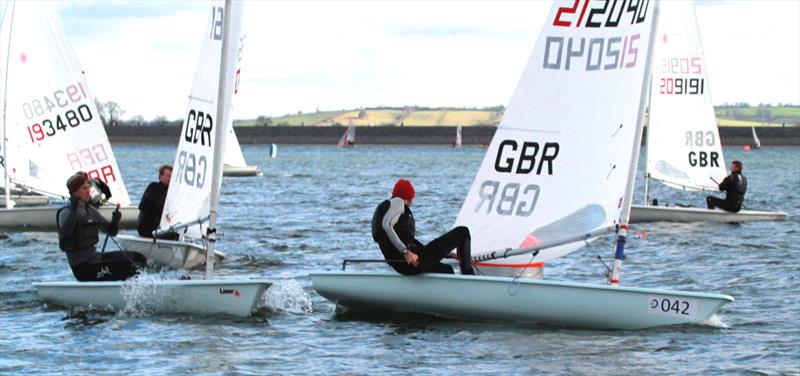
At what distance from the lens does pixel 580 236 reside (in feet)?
35.2

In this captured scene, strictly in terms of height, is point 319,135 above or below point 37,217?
above

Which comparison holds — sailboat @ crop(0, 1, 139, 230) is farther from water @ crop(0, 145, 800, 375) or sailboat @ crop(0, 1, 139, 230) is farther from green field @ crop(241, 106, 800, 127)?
green field @ crop(241, 106, 800, 127)

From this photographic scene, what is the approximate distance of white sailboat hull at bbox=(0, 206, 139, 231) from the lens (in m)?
18.8

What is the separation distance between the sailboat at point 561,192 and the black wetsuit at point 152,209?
11.1 ft

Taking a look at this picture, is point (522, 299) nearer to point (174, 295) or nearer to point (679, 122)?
point (174, 295)

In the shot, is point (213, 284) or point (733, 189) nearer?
point (213, 284)

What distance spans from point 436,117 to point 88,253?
134991 mm

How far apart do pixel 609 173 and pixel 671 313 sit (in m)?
1.24

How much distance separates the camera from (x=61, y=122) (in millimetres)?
18562

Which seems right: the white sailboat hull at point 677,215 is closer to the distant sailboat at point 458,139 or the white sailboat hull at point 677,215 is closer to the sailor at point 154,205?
the sailor at point 154,205

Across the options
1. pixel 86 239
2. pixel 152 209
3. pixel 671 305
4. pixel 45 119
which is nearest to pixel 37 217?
pixel 45 119

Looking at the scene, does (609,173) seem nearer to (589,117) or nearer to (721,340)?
(589,117)

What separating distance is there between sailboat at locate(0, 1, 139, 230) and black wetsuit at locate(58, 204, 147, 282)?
23.1 feet

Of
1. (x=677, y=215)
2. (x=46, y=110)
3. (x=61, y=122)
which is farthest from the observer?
(x=677, y=215)
